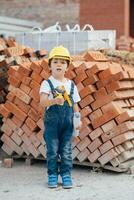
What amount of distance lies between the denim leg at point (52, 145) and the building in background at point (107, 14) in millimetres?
6307

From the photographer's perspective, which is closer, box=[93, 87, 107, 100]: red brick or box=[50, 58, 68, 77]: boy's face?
box=[50, 58, 68, 77]: boy's face

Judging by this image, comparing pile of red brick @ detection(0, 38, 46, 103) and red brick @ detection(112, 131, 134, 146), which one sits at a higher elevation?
pile of red brick @ detection(0, 38, 46, 103)

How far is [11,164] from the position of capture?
739 centimetres

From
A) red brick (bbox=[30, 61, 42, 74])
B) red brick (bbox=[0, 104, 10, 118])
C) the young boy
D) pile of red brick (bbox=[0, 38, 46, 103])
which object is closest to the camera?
the young boy

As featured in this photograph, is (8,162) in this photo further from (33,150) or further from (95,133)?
(95,133)

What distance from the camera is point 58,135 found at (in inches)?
245

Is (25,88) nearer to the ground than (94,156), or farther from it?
farther from it

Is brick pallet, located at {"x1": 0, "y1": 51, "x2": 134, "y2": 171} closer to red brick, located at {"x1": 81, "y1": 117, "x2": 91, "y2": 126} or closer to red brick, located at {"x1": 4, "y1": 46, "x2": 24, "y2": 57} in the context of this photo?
red brick, located at {"x1": 81, "y1": 117, "x2": 91, "y2": 126}

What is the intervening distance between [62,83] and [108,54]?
2610 mm

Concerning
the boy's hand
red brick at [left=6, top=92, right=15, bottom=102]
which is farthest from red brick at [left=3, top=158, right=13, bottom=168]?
the boy's hand

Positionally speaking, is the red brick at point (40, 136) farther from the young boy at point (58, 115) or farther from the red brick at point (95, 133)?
the young boy at point (58, 115)

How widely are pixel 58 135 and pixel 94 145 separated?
72 cm

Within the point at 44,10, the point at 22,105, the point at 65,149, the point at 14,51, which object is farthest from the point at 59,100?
the point at 44,10

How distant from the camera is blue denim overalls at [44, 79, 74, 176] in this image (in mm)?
6125
